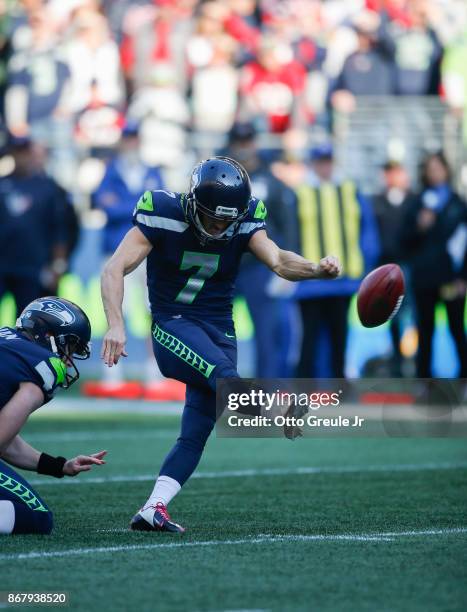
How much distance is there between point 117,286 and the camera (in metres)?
6.07

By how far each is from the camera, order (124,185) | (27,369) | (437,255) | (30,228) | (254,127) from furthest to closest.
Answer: (254,127)
(124,185)
(437,255)
(30,228)
(27,369)

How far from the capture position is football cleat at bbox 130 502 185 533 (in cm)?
600

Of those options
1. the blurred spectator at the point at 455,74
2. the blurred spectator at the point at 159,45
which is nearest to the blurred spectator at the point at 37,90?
the blurred spectator at the point at 159,45

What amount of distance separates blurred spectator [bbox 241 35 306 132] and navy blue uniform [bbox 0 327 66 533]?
10.5 meters

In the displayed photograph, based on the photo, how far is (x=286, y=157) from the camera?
49.0 feet

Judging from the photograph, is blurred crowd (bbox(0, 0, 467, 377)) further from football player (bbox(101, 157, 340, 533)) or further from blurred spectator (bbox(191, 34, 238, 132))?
football player (bbox(101, 157, 340, 533))

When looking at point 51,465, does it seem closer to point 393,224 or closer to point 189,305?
point 189,305

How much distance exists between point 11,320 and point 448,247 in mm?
4436

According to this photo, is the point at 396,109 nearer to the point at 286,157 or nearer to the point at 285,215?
the point at 286,157

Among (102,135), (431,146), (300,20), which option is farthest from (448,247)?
(300,20)

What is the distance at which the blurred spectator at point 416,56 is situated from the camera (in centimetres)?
1678

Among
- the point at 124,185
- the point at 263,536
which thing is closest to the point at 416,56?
the point at 124,185

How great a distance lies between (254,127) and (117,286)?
31.1 feet

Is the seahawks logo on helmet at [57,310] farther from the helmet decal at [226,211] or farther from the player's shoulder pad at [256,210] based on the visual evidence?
the player's shoulder pad at [256,210]
